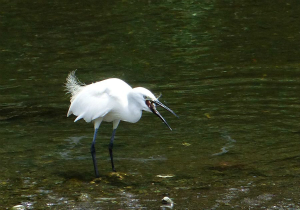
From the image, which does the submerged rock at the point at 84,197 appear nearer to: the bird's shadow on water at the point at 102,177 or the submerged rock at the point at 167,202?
the bird's shadow on water at the point at 102,177

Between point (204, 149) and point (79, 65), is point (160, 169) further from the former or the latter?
point (79, 65)

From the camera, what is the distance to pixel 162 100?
896cm

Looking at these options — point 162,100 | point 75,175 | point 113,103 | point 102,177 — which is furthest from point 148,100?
point 162,100

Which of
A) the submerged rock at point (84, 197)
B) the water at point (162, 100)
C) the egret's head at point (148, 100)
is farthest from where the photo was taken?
the egret's head at point (148, 100)

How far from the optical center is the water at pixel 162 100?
5.94 meters

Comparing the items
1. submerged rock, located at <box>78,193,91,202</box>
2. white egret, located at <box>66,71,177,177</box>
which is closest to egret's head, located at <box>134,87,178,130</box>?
white egret, located at <box>66,71,177,177</box>

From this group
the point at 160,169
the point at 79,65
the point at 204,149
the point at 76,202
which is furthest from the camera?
the point at 79,65

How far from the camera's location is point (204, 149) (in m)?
7.02

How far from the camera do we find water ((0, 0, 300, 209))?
5.94 m

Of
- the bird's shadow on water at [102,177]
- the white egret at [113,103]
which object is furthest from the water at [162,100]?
the white egret at [113,103]

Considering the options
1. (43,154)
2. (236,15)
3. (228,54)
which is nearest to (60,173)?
(43,154)

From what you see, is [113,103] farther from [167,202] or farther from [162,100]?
[162,100]

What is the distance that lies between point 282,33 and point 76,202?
7.99 m

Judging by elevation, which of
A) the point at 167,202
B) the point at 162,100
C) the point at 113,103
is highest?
the point at 113,103
